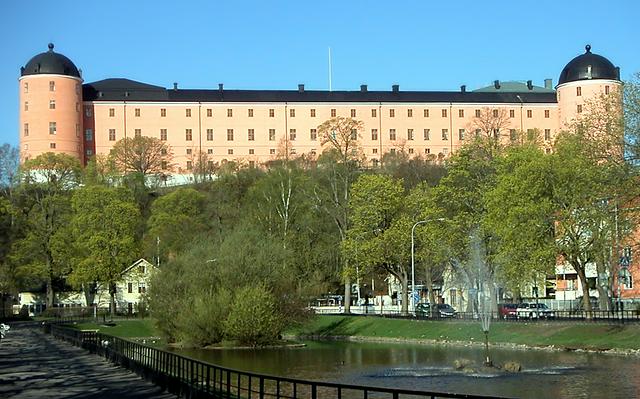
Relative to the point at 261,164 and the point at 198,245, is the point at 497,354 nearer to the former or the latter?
the point at 198,245

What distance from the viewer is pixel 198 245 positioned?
6956 cm

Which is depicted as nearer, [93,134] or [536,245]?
[536,245]

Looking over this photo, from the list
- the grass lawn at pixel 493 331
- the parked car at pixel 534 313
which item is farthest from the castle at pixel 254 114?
the parked car at pixel 534 313

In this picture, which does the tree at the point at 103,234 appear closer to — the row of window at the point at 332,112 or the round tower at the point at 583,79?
the row of window at the point at 332,112

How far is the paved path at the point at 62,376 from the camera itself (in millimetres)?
32438

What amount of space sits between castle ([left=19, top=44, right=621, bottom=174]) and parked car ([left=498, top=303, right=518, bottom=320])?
280ft

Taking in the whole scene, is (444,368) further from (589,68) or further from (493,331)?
(589,68)

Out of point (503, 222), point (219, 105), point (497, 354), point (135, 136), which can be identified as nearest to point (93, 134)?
point (135, 136)

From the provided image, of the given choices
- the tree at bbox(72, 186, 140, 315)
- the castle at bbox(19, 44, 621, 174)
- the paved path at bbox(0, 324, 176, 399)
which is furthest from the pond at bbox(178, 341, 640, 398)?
the castle at bbox(19, 44, 621, 174)

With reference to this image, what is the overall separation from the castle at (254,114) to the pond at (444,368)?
100291 millimetres

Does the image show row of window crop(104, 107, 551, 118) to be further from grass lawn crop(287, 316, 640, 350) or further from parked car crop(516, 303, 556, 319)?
parked car crop(516, 303, 556, 319)

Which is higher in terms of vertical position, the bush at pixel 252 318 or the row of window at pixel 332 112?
the row of window at pixel 332 112

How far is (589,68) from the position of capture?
160250 millimetres

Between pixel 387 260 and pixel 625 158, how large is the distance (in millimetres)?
33366
